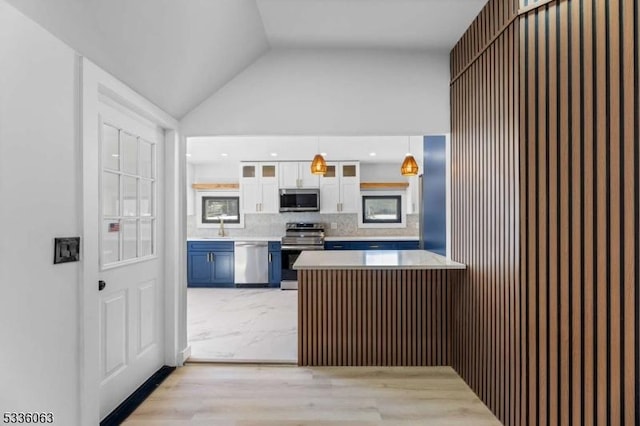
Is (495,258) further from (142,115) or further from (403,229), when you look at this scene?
(403,229)

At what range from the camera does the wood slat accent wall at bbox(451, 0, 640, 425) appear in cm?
149

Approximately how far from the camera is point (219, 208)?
22.7ft

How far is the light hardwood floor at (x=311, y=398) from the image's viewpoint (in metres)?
2.22

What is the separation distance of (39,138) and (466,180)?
260 cm

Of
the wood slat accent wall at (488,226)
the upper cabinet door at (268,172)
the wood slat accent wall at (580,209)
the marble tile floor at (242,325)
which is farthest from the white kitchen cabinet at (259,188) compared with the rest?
the wood slat accent wall at (580,209)

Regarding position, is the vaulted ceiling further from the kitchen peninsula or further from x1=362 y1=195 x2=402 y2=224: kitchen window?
x1=362 y1=195 x2=402 y2=224: kitchen window

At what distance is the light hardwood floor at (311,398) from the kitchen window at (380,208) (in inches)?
158

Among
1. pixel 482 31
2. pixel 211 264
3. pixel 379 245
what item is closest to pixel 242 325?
pixel 211 264

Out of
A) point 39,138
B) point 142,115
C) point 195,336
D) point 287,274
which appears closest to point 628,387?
point 39,138

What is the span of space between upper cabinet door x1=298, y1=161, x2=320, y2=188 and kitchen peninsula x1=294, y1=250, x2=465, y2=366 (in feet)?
12.0

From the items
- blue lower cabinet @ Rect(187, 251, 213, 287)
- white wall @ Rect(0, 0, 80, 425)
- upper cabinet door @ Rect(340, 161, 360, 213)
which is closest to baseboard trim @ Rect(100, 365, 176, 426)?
white wall @ Rect(0, 0, 80, 425)

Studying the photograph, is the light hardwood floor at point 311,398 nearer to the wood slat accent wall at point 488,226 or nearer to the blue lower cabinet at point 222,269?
the wood slat accent wall at point 488,226

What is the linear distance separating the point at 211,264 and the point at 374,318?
3991 mm

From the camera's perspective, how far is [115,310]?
2297 mm
